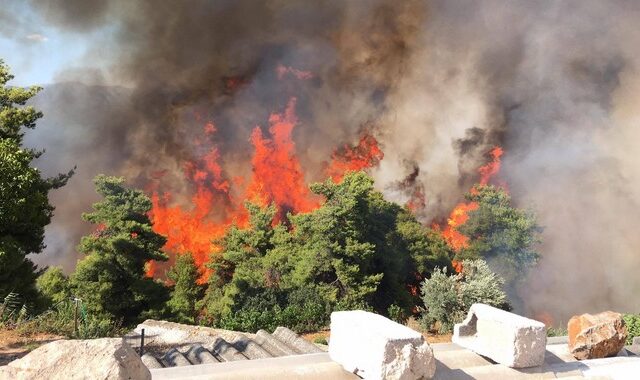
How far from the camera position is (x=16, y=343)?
1001 cm

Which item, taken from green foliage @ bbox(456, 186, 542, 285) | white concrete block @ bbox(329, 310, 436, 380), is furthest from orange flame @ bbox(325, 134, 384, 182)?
white concrete block @ bbox(329, 310, 436, 380)

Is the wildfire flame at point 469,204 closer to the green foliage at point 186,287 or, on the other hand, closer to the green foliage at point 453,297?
the green foliage at point 186,287

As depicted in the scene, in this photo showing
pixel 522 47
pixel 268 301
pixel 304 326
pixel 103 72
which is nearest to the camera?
pixel 304 326

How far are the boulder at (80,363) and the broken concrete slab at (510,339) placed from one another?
9.58ft

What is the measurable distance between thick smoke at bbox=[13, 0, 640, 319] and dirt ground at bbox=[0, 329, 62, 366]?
2733 centimetres

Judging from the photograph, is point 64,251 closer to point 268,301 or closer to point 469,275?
point 268,301

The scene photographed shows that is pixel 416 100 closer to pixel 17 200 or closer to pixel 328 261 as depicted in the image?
pixel 328 261

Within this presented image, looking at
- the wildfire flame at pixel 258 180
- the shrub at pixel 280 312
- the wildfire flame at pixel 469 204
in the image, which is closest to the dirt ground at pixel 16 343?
the shrub at pixel 280 312

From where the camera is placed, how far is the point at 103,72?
40562mm

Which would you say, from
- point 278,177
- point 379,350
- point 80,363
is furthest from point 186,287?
point 80,363

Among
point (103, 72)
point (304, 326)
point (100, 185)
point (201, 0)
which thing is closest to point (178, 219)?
point (103, 72)

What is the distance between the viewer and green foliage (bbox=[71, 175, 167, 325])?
19.1m

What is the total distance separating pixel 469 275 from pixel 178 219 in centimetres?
2727

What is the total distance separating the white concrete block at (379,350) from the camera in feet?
12.8
